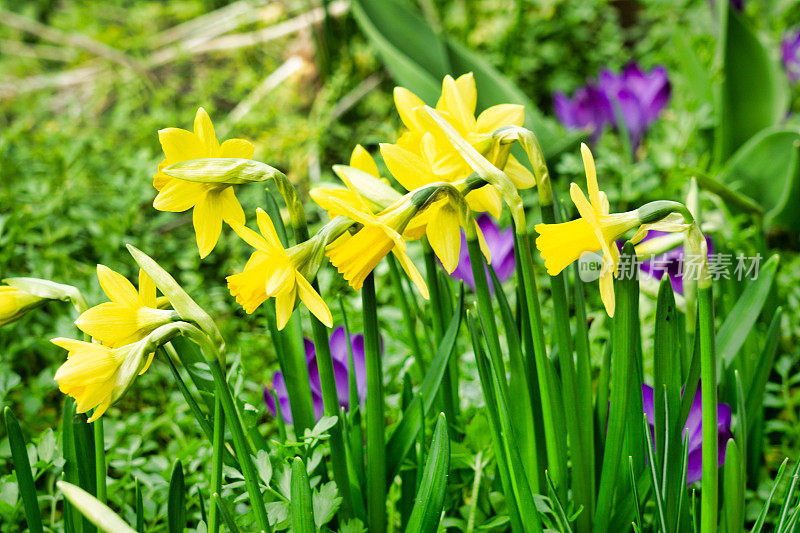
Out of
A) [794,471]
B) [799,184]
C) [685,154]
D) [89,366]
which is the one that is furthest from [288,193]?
[685,154]

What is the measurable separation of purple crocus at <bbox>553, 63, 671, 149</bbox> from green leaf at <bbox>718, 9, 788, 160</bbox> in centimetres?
20

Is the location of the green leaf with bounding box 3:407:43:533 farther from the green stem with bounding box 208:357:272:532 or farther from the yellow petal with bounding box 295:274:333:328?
the yellow petal with bounding box 295:274:333:328

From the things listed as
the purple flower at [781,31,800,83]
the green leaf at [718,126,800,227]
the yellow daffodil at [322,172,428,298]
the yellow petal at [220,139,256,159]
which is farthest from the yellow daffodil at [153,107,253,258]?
the purple flower at [781,31,800,83]

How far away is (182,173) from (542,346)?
1.28ft

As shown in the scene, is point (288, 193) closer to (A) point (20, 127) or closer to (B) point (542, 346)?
(B) point (542, 346)

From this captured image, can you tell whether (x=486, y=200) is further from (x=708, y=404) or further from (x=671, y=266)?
(x=671, y=266)

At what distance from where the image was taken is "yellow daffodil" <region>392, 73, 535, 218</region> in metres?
0.64

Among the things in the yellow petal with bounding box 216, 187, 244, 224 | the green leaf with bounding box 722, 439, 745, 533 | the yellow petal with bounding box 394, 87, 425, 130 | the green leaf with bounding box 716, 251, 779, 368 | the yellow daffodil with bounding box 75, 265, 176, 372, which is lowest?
the green leaf with bounding box 722, 439, 745, 533

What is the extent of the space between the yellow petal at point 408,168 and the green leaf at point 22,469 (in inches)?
18.1

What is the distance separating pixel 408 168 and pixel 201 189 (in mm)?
198

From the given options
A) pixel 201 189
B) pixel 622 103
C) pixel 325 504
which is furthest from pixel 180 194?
pixel 622 103

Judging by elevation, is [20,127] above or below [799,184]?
above

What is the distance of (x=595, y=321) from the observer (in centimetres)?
113

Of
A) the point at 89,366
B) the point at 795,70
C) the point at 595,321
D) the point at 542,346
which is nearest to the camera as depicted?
the point at 89,366
